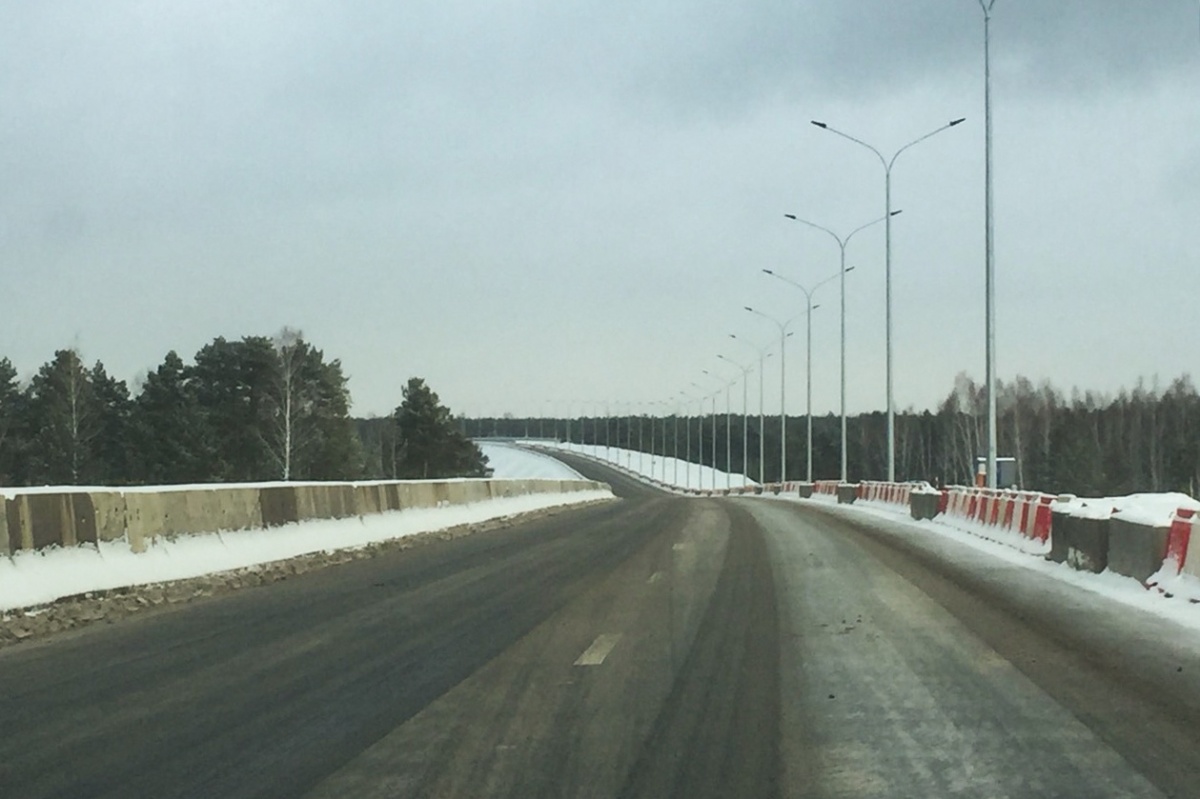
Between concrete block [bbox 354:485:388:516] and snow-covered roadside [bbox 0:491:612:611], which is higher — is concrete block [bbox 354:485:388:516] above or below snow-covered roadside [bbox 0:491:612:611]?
above

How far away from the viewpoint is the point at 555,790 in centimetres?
684

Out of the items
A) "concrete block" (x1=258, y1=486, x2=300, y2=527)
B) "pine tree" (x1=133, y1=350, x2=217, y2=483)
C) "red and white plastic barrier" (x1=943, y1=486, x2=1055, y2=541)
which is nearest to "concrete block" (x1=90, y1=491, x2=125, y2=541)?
"concrete block" (x1=258, y1=486, x2=300, y2=527)

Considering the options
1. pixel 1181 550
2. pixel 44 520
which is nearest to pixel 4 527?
pixel 44 520

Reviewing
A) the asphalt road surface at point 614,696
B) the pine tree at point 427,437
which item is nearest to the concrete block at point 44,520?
the asphalt road surface at point 614,696

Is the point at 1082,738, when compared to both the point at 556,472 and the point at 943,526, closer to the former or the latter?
the point at 943,526

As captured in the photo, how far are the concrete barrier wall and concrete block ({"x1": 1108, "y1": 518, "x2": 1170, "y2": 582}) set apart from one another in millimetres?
10934

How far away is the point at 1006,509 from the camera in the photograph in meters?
28.3

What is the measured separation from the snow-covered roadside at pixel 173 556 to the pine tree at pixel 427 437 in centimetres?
12572

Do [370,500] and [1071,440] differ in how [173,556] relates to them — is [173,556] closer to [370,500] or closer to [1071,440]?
[370,500]

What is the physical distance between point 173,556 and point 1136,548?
430 inches

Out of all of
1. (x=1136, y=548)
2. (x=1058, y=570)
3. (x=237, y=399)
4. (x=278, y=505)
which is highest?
(x=237, y=399)

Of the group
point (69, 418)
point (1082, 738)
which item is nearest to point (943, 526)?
point (1082, 738)

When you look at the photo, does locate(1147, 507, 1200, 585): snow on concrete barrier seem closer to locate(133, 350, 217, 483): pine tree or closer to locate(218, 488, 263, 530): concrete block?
locate(218, 488, 263, 530): concrete block

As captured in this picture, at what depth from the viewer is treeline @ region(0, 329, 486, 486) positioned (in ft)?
319
